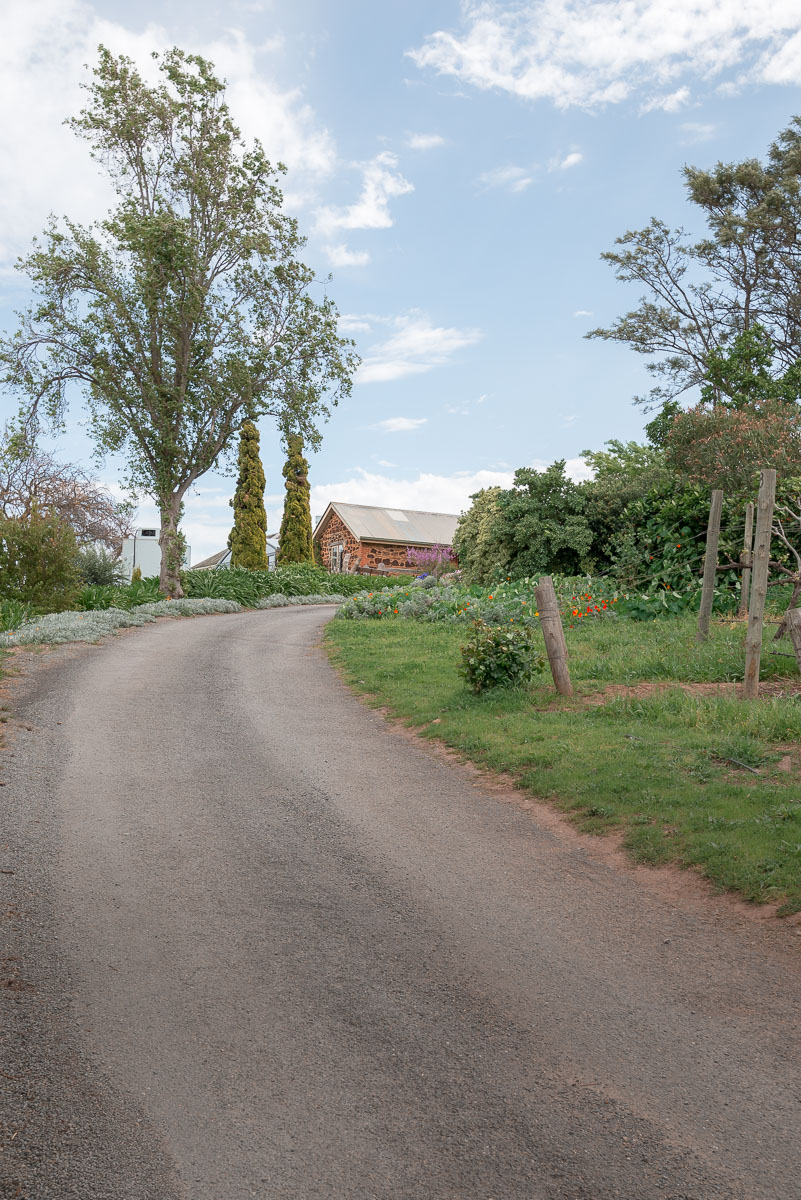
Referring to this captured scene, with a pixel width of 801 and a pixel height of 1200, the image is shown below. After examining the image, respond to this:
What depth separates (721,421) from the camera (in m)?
16.2

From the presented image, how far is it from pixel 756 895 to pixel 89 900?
12.8 feet

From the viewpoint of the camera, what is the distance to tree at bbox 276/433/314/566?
38.5 meters

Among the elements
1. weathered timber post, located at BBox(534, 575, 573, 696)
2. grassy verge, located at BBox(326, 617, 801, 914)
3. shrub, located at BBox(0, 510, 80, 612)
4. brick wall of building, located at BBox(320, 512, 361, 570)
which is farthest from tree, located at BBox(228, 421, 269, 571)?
weathered timber post, located at BBox(534, 575, 573, 696)

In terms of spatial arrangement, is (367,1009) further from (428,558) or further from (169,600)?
(428,558)

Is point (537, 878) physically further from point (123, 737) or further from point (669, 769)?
point (123, 737)

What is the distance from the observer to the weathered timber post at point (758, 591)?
852 centimetres

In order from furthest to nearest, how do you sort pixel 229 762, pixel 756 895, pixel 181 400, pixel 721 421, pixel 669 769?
pixel 181 400 < pixel 721 421 < pixel 229 762 < pixel 669 769 < pixel 756 895

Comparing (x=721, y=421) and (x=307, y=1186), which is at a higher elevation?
(x=721, y=421)

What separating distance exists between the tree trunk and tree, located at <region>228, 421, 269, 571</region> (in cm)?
833

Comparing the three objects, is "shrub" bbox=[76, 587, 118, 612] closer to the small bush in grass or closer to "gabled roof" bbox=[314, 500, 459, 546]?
the small bush in grass

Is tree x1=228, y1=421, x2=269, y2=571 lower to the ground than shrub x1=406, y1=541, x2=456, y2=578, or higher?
higher

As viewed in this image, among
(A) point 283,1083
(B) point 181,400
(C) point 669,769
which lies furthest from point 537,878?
(B) point 181,400

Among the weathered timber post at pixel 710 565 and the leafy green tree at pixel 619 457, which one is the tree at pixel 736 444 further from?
the leafy green tree at pixel 619 457

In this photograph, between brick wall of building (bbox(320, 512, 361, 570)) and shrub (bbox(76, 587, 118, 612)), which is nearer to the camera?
shrub (bbox(76, 587, 118, 612))
